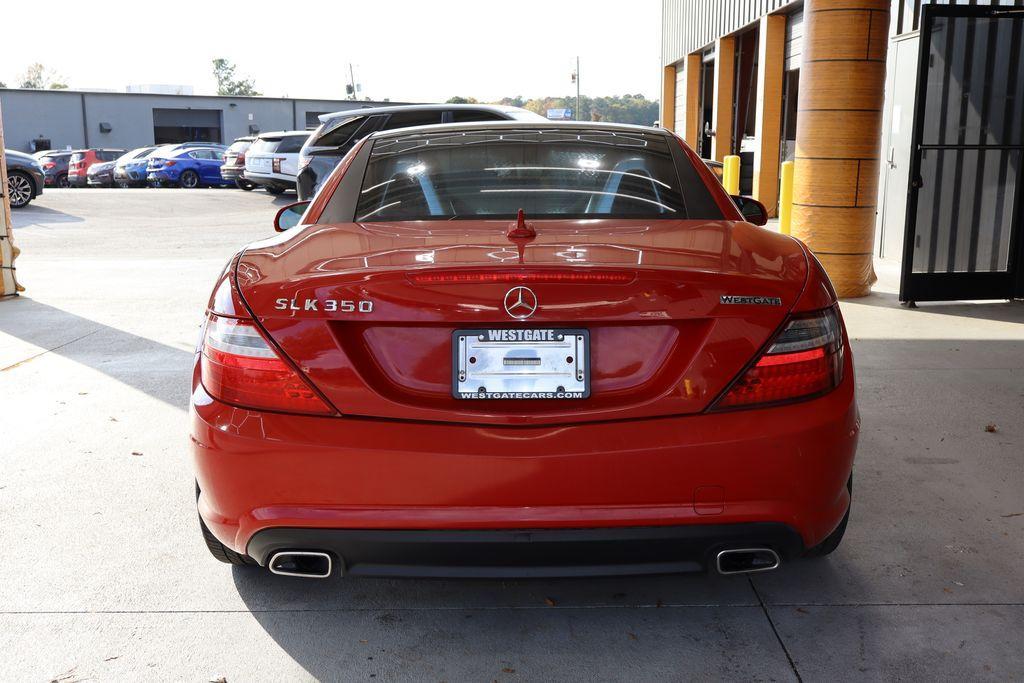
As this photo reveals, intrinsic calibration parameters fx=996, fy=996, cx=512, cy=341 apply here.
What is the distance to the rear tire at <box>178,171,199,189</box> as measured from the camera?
31.9 metres

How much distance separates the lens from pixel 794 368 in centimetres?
245

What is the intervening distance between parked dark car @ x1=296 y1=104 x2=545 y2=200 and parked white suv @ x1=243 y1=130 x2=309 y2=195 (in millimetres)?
8197

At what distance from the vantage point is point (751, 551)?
8.08 feet

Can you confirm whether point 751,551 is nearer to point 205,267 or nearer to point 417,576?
point 417,576

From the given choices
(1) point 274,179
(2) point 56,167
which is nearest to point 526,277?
(1) point 274,179

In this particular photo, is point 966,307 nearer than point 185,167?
Yes

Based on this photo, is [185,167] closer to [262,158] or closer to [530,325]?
[262,158]

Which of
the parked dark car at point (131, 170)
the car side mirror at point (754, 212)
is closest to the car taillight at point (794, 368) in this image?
the car side mirror at point (754, 212)

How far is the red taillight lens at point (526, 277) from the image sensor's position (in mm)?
2366

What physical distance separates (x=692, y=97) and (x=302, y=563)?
25.5 metres

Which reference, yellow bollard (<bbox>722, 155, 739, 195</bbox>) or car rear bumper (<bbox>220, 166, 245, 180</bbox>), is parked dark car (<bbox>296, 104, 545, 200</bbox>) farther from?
car rear bumper (<bbox>220, 166, 245, 180</bbox>)

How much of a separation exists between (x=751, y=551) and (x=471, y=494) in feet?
2.34

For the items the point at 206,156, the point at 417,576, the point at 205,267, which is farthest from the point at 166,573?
the point at 206,156

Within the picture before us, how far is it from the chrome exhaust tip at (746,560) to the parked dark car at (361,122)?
1115cm
